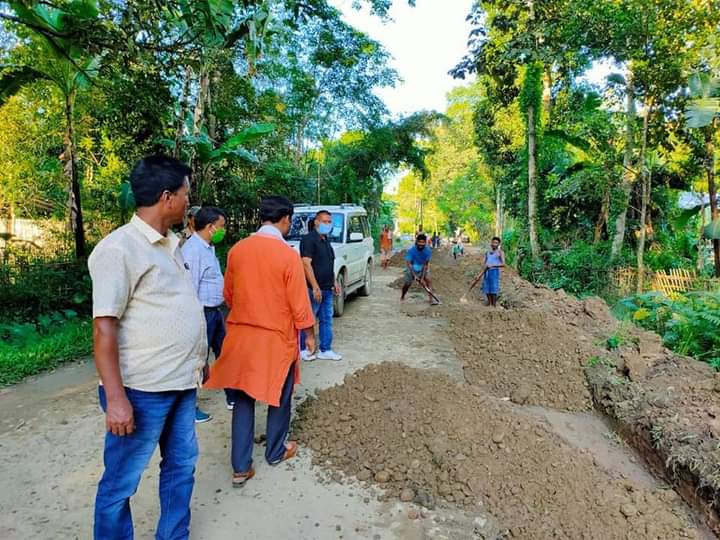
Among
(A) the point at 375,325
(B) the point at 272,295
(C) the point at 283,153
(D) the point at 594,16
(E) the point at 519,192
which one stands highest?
(D) the point at 594,16

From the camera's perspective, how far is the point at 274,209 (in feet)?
10.5

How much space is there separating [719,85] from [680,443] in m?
7.53

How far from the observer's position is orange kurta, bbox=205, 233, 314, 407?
2.94 m

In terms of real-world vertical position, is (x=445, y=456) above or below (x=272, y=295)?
below

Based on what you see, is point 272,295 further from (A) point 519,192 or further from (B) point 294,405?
(A) point 519,192

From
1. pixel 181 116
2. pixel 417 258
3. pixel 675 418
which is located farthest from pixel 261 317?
pixel 417 258

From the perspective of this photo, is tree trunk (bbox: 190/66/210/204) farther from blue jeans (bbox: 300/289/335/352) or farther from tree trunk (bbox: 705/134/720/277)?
tree trunk (bbox: 705/134/720/277)

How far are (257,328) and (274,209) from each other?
85 centimetres

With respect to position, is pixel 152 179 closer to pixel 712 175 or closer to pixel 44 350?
pixel 44 350

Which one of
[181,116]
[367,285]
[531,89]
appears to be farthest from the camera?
[531,89]

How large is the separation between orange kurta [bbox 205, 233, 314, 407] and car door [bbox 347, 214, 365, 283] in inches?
217

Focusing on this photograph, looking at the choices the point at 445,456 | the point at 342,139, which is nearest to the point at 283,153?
the point at 342,139

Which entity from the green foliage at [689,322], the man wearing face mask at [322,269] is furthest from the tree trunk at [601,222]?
the man wearing face mask at [322,269]

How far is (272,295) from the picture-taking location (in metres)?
2.96
